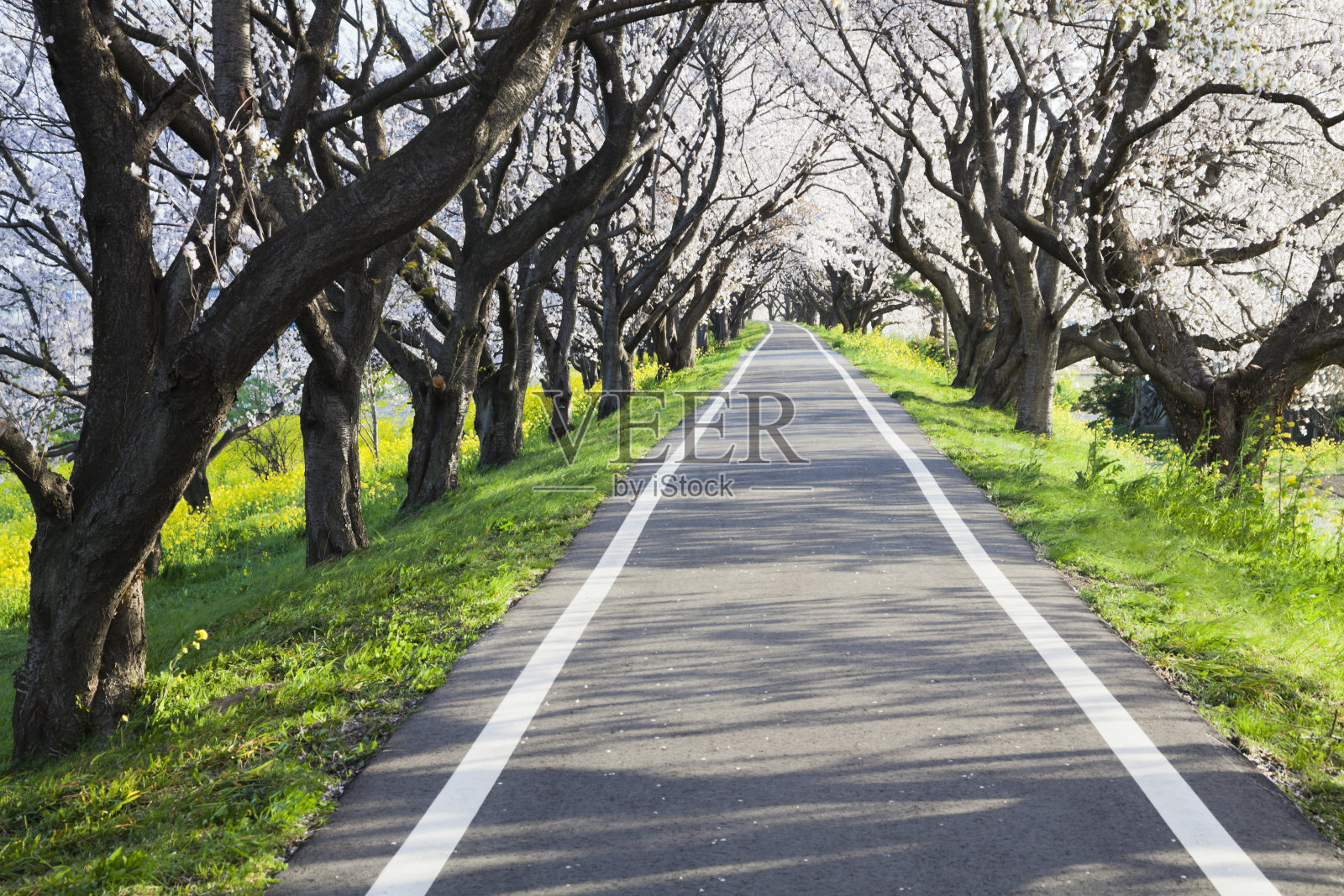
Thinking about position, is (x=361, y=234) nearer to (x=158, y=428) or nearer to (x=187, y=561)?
(x=158, y=428)

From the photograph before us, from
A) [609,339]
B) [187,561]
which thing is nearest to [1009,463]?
[609,339]

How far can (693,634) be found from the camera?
205 inches

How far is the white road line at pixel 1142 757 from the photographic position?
295 centimetres

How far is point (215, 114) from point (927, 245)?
930 inches

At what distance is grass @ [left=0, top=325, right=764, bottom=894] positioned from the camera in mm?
3330

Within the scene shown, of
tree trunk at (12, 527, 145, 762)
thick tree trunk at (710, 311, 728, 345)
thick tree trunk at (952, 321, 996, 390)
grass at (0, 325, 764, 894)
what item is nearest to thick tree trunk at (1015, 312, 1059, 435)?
thick tree trunk at (952, 321, 996, 390)

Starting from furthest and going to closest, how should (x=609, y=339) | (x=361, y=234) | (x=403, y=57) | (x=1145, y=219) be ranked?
(x=609, y=339) < (x=1145, y=219) < (x=403, y=57) < (x=361, y=234)

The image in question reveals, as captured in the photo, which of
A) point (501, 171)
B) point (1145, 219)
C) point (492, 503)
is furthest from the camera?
point (1145, 219)

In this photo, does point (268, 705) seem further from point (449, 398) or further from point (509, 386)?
point (509, 386)

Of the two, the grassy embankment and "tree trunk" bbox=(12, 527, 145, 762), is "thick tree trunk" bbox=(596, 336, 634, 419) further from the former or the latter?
"tree trunk" bbox=(12, 527, 145, 762)

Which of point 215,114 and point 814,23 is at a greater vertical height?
point 814,23

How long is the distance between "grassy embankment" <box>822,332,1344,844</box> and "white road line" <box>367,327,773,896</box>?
2.88 m

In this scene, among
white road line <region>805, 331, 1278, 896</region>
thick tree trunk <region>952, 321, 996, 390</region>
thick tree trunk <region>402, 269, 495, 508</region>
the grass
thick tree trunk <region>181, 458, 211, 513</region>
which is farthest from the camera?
thick tree trunk <region>952, 321, 996, 390</region>

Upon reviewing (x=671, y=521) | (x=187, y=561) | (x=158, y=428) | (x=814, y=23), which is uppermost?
(x=814, y=23)
